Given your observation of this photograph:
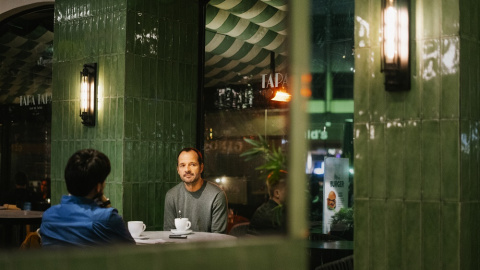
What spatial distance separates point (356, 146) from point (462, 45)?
79cm

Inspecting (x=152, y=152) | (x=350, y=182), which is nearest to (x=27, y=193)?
(x=152, y=152)

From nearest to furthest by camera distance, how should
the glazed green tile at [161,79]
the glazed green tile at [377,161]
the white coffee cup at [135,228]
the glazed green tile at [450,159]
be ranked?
the glazed green tile at [450,159] < the glazed green tile at [377,161] < the white coffee cup at [135,228] < the glazed green tile at [161,79]

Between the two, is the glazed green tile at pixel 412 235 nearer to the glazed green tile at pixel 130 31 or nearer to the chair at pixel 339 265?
the chair at pixel 339 265

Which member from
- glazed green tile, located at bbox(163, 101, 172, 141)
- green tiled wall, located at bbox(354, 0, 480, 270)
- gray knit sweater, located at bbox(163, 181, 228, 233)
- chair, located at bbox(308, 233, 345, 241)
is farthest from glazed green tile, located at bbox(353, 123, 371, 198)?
glazed green tile, located at bbox(163, 101, 172, 141)

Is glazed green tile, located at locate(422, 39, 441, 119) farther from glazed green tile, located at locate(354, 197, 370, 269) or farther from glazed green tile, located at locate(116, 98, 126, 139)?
glazed green tile, located at locate(116, 98, 126, 139)

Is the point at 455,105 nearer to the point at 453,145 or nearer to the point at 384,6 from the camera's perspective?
the point at 453,145

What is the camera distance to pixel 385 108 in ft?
12.0

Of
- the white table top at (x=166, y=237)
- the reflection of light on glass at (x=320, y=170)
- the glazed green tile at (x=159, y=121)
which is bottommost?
the white table top at (x=166, y=237)

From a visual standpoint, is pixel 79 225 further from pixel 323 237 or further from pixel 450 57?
pixel 323 237

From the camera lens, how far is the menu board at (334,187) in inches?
259

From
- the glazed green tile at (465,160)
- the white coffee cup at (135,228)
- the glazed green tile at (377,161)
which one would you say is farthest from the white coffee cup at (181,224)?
the glazed green tile at (465,160)

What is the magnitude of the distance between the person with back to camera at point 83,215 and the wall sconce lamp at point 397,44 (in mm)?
1633

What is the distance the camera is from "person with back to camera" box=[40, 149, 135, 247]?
269 centimetres

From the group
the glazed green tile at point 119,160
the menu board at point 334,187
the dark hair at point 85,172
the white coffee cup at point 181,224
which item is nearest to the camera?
the dark hair at point 85,172
